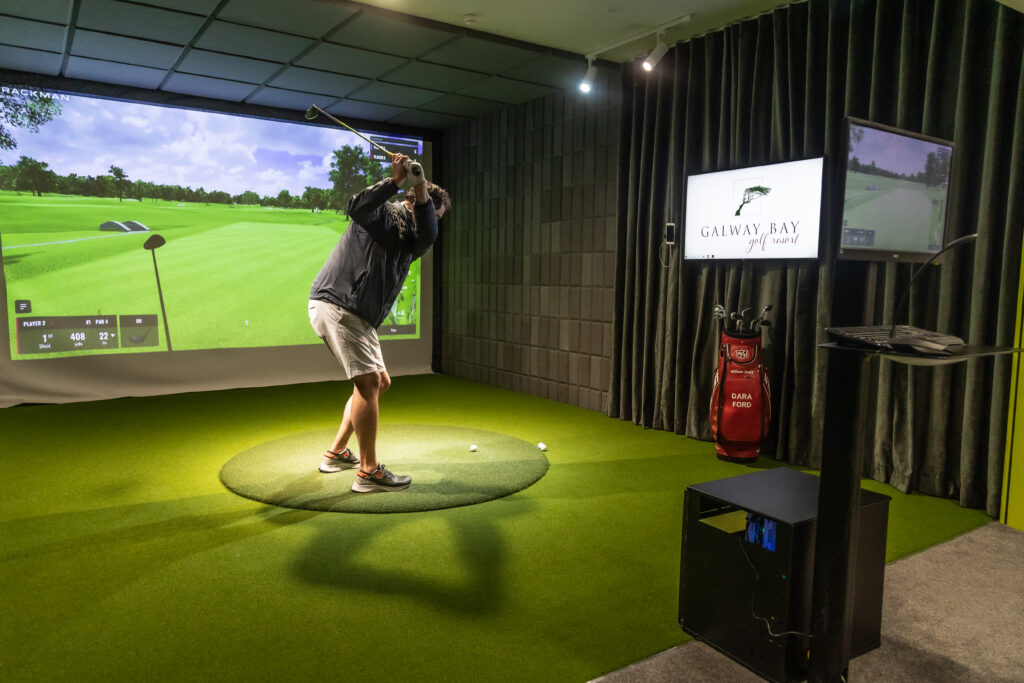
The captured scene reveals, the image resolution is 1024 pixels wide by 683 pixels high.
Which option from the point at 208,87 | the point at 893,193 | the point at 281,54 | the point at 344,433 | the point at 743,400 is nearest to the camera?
the point at 893,193

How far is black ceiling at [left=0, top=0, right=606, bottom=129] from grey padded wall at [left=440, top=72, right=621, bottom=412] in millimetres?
394

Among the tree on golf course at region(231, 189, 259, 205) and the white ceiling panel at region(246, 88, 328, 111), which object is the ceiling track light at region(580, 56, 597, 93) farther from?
the tree on golf course at region(231, 189, 259, 205)

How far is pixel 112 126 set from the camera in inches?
220

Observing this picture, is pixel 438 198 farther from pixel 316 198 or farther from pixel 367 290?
pixel 316 198

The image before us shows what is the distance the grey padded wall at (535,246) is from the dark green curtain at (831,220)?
37 centimetres

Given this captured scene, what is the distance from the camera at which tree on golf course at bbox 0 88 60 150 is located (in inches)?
203

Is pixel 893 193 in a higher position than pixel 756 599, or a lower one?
higher

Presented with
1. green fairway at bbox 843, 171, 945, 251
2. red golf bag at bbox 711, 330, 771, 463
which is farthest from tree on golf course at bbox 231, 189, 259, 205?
green fairway at bbox 843, 171, 945, 251

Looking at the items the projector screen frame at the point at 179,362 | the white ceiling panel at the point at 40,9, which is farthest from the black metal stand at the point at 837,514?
the projector screen frame at the point at 179,362

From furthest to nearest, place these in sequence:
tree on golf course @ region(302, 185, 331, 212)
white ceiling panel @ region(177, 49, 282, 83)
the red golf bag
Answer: tree on golf course @ region(302, 185, 331, 212)
white ceiling panel @ region(177, 49, 282, 83)
the red golf bag

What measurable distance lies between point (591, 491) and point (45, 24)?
14.8 feet

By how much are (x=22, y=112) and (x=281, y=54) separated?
7.67 ft

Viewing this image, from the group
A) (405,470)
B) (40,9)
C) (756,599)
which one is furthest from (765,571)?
(40,9)

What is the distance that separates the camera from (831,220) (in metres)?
3.50
